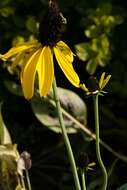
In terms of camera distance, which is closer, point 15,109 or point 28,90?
point 28,90

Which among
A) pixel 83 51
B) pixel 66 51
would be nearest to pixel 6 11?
pixel 83 51

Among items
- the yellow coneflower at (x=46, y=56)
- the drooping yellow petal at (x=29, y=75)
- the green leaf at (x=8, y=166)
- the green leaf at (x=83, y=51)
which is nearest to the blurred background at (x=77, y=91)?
the green leaf at (x=83, y=51)

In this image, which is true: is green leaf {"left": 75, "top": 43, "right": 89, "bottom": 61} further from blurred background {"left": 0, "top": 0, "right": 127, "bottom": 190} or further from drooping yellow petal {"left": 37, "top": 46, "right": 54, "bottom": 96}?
drooping yellow petal {"left": 37, "top": 46, "right": 54, "bottom": 96}

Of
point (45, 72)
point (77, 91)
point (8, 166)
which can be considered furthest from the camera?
point (77, 91)

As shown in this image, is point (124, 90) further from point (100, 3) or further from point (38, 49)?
point (38, 49)

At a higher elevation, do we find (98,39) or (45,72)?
(45,72)

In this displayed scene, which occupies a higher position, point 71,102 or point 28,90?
point 28,90

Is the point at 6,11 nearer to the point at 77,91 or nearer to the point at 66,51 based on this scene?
the point at 77,91

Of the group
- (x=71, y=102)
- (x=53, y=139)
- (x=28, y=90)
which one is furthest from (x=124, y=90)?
(x=28, y=90)
